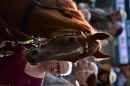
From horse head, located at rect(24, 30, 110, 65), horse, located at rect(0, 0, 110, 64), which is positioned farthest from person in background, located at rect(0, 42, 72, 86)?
horse head, located at rect(24, 30, 110, 65)

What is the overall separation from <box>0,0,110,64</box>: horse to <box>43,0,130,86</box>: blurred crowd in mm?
425

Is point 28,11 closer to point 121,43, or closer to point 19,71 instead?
point 19,71

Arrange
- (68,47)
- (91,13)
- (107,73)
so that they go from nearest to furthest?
(68,47) < (107,73) < (91,13)

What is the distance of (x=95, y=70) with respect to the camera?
2262 mm

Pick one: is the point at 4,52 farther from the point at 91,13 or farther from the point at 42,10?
the point at 91,13

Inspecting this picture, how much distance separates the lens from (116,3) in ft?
12.5

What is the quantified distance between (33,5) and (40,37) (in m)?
0.12

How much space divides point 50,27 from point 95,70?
52.6 inches

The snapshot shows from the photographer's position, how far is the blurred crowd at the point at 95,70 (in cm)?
178

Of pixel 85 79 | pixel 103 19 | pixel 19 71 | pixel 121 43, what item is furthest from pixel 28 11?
pixel 121 43

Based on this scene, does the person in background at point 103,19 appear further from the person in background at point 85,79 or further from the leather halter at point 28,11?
the leather halter at point 28,11

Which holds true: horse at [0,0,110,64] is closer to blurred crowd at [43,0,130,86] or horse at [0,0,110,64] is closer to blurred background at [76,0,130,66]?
blurred crowd at [43,0,130,86]

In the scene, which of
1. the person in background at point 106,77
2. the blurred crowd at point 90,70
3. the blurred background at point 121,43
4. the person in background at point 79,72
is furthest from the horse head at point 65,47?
the blurred background at point 121,43

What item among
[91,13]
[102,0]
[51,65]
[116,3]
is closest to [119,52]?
[116,3]
